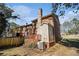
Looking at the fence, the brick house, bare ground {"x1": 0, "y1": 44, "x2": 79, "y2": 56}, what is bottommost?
bare ground {"x1": 0, "y1": 44, "x2": 79, "y2": 56}

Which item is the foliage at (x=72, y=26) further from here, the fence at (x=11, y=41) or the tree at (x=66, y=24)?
the fence at (x=11, y=41)

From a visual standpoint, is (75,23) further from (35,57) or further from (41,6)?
(35,57)

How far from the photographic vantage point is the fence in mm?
2742

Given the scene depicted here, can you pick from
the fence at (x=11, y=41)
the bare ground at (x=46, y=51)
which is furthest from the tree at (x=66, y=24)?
the fence at (x=11, y=41)

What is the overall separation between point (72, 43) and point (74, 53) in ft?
0.44

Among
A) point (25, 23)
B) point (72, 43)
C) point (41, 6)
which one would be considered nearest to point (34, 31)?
point (25, 23)

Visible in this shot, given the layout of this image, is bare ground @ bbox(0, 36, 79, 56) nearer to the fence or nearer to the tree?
the fence

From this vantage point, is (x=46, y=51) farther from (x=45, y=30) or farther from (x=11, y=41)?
(x=11, y=41)

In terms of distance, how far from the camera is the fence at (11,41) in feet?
9.00

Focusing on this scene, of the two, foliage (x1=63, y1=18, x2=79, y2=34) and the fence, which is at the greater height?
foliage (x1=63, y1=18, x2=79, y2=34)

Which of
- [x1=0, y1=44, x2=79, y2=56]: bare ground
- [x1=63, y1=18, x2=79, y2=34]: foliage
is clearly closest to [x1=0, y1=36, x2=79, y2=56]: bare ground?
[x1=0, y1=44, x2=79, y2=56]: bare ground

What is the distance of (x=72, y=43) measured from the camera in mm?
2771

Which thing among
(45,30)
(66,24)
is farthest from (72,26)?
(45,30)

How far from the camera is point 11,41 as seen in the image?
2.78 metres
